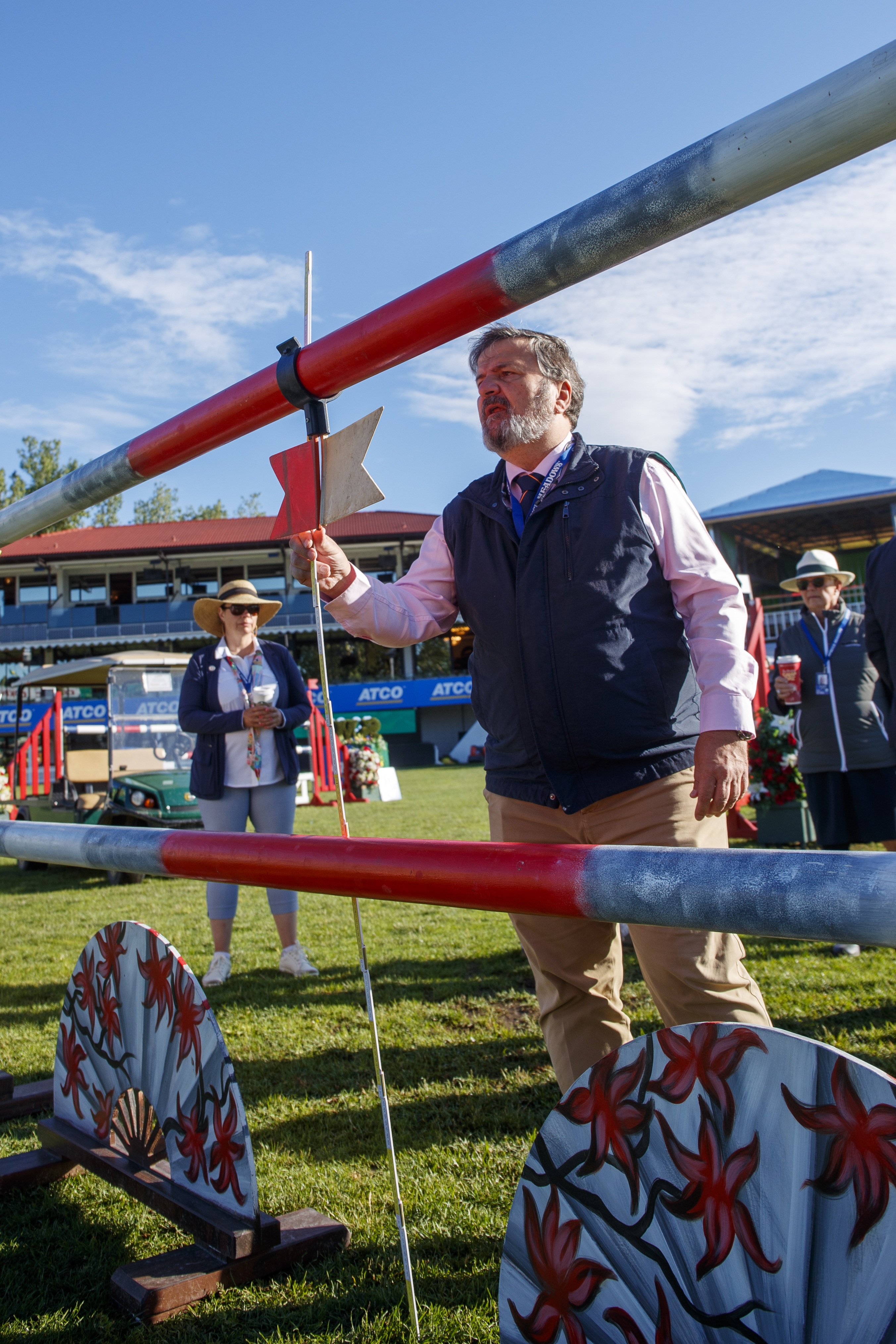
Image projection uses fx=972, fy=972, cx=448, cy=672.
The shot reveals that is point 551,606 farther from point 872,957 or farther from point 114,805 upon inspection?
point 114,805

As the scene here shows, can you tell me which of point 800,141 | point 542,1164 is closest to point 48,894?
point 542,1164

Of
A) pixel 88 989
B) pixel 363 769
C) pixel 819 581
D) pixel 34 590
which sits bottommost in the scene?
pixel 88 989

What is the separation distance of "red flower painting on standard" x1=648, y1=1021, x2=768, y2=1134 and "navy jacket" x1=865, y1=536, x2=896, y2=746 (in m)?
3.18

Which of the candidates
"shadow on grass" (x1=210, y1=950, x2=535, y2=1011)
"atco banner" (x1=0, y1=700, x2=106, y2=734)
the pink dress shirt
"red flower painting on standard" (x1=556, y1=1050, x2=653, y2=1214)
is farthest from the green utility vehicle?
"atco banner" (x1=0, y1=700, x2=106, y2=734)

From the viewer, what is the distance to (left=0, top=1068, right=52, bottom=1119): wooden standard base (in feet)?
9.97

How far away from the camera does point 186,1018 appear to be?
6.22ft

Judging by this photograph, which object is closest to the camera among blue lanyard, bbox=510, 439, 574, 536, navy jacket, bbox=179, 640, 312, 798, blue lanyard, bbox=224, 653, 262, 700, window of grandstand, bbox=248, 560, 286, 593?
blue lanyard, bbox=510, 439, 574, 536

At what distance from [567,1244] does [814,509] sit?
113 feet

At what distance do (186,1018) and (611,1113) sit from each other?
1.07 m

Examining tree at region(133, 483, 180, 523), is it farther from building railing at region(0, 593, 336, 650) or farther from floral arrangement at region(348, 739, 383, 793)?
floral arrangement at region(348, 739, 383, 793)

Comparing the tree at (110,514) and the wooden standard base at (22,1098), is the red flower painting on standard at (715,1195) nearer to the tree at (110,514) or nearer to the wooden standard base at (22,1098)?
the wooden standard base at (22,1098)

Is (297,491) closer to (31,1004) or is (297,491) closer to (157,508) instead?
(31,1004)

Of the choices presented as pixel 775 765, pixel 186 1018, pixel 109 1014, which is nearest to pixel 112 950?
pixel 109 1014

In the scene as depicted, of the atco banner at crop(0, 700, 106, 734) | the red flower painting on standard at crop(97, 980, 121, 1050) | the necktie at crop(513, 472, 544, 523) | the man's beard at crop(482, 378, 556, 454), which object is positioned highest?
the atco banner at crop(0, 700, 106, 734)
